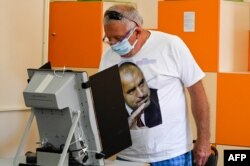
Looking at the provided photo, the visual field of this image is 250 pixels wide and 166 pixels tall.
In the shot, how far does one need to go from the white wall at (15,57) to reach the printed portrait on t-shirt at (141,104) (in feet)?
3.50

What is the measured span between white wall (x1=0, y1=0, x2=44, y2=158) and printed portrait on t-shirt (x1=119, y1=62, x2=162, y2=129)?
3.50ft

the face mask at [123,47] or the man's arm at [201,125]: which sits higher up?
the face mask at [123,47]

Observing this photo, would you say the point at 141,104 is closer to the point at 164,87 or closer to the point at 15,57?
the point at 164,87

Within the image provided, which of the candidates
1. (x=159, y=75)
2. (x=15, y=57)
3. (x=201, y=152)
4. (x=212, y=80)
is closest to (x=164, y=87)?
(x=159, y=75)

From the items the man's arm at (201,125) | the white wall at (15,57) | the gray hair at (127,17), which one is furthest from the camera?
the white wall at (15,57)

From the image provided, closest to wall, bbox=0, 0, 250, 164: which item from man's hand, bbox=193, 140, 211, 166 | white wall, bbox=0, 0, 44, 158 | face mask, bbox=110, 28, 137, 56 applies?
white wall, bbox=0, 0, 44, 158

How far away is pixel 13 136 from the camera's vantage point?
2.77 meters

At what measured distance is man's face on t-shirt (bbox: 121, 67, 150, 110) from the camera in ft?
6.26

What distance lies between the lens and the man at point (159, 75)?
1.90 m

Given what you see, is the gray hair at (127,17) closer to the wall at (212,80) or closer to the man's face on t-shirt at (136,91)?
the man's face on t-shirt at (136,91)

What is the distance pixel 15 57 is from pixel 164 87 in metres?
1.19

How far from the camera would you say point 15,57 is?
2730mm

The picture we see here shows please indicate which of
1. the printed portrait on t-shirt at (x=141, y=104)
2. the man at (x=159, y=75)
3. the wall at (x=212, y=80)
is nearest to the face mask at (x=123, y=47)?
the man at (x=159, y=75)

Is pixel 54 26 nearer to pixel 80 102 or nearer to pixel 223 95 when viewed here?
pixel 223 95
